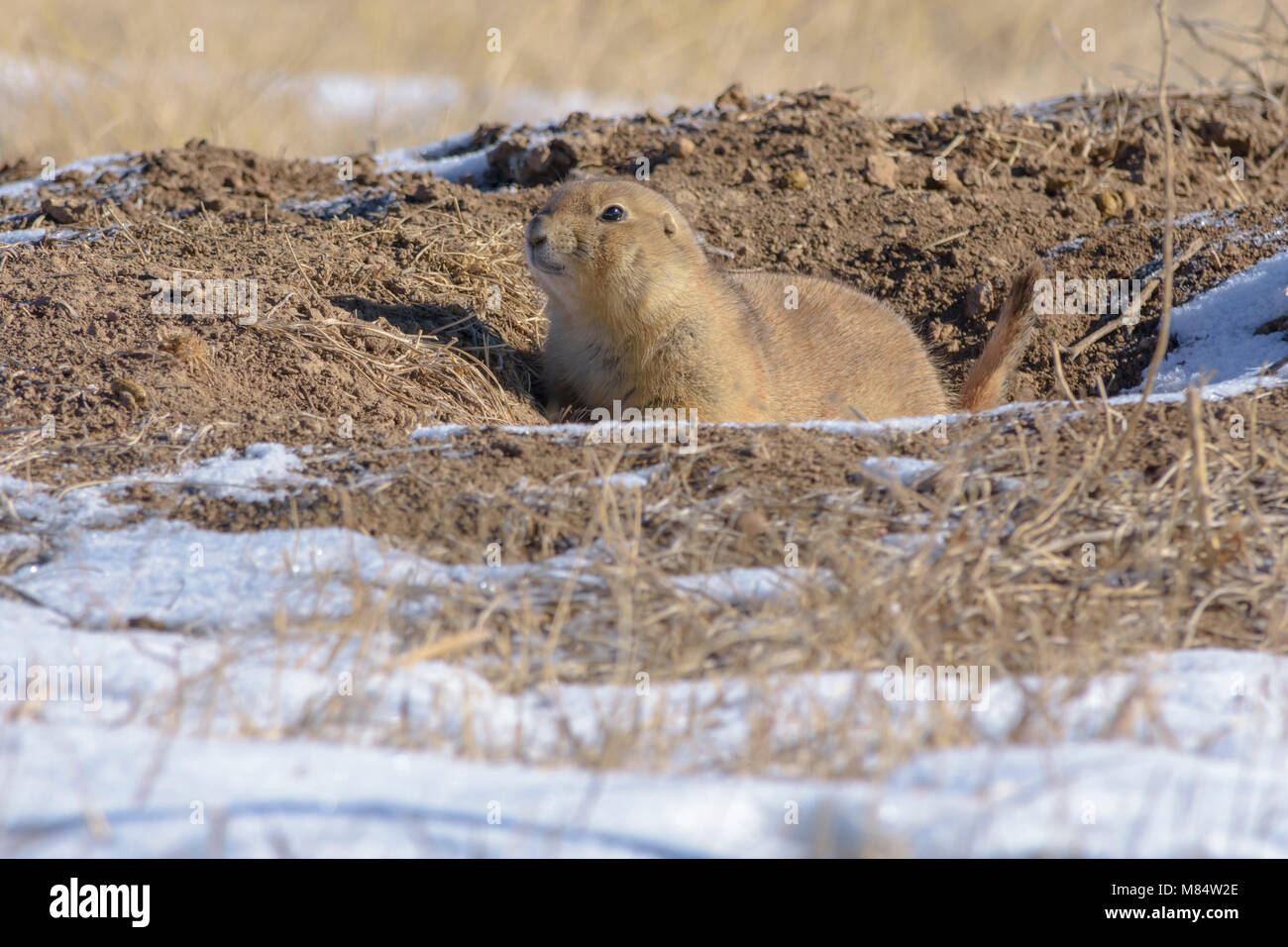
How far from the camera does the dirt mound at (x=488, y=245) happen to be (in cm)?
406

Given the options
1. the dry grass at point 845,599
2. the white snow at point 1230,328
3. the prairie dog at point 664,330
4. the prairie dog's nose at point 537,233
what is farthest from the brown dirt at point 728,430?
the prairie dog's nose at point 537,233

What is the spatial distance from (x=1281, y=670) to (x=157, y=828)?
7.67 feet

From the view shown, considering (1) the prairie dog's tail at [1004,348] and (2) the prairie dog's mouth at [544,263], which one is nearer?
(2) the prairie dog's mouth at [544,263]

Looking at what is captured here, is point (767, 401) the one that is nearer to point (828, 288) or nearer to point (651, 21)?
point (828, 288)

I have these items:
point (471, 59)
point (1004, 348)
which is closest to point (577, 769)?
point (1004, 348)

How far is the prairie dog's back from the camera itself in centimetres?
501

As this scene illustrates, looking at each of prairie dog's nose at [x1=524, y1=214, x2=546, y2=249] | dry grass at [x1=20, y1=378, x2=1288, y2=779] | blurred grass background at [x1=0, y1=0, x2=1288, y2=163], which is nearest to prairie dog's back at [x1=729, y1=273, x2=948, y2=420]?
prairie dog's nose at [x1=524, y1=214, x2=546, y2=249]

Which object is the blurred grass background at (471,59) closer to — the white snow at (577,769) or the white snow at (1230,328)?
the white snow at (1230,328)

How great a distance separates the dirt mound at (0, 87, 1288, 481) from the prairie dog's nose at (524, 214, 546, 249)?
589 mm

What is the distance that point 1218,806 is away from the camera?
213cm

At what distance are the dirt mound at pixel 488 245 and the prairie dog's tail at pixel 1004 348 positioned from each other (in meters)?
0.45

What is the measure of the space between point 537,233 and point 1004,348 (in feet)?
6.54

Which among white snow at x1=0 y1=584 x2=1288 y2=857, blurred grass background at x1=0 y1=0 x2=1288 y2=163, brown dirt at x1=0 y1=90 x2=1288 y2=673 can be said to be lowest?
white snow at x1=0 y1=584 x2=1288 y2=857

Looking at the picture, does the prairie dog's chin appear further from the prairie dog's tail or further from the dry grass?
the prairie dog's tail
